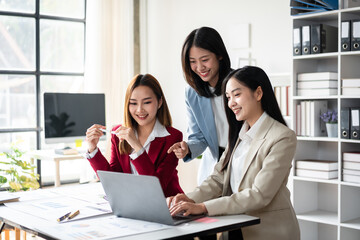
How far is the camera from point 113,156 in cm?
239

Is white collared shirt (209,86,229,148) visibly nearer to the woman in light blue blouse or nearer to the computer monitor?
the woman in light blue blouse

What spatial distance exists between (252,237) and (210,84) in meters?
0.92

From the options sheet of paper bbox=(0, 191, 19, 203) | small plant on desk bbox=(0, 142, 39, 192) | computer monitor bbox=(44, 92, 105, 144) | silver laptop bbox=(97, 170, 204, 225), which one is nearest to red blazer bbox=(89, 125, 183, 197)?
sheet of paper bbox=(0, 191, 19, 203)

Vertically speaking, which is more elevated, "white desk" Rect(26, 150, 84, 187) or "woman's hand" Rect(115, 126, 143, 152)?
"woman's hand" Rect(115, 126, 143, 152)

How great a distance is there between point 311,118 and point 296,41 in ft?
1.90

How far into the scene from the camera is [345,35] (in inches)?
131

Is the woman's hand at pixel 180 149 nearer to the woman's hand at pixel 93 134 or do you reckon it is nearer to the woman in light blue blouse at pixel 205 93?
the woman in light blue blouse at pixel 205 93

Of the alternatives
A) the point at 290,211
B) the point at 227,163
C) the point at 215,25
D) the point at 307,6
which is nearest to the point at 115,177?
the point at 227,163

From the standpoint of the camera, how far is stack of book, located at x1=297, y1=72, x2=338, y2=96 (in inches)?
136

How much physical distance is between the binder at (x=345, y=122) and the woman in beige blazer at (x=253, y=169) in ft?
5.05

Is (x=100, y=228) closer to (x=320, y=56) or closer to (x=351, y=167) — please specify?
(x=351, y=167)

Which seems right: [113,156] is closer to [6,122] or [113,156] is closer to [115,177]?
[115,177]

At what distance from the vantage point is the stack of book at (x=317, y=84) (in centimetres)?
346

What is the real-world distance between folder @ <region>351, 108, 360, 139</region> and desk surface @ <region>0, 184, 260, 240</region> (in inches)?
72.9
